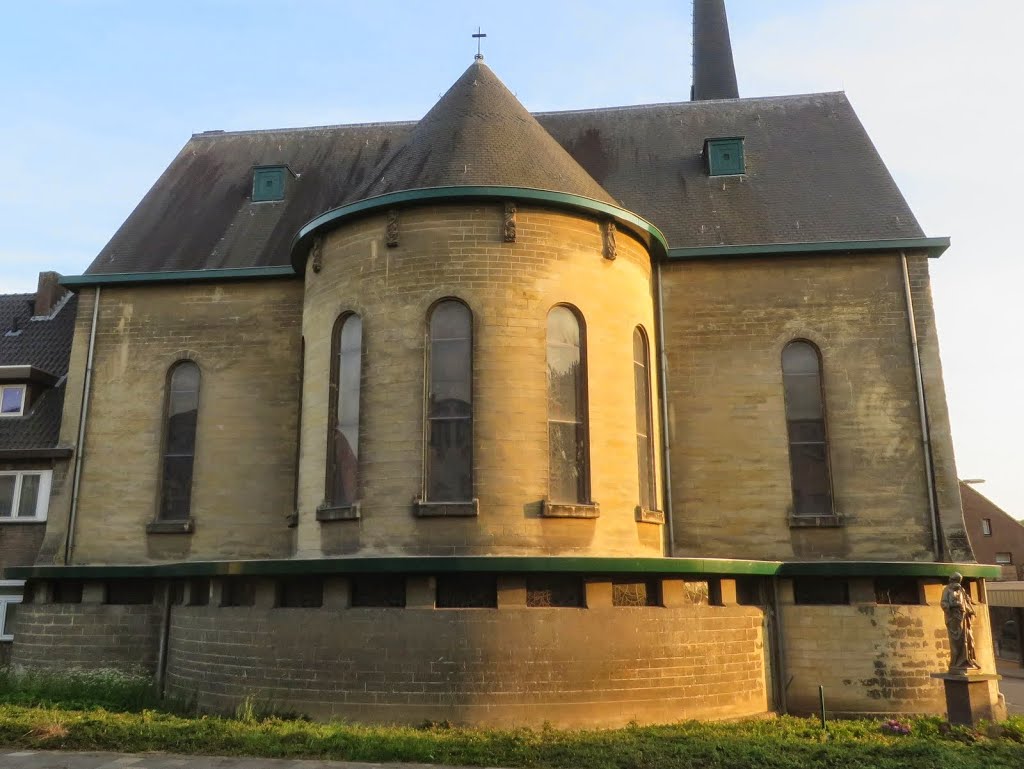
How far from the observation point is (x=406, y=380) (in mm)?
14852

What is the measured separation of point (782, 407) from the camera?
58.4ft

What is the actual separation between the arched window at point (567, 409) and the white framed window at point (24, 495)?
1203cm

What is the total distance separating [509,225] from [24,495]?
12.9 m

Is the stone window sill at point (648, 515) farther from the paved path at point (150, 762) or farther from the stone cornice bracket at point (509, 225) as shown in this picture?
the paved path at point (150, 762)

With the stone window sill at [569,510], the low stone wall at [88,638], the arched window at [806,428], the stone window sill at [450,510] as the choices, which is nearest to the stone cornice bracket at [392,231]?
the stone window sill at [450,510]

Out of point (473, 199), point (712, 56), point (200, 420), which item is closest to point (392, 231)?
point (473, 199)

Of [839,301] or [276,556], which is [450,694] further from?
[839,301]

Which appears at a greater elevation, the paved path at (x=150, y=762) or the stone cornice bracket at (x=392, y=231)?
the stone cornice bracket at (x=392, y=231)

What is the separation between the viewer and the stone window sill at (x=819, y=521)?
1703 cm

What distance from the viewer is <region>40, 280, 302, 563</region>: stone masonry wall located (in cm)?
1845

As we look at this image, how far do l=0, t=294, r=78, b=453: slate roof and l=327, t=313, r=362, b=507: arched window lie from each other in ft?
27.4

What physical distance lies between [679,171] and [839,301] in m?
5.56

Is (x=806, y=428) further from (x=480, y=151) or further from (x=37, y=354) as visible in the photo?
(x=37, y=354)

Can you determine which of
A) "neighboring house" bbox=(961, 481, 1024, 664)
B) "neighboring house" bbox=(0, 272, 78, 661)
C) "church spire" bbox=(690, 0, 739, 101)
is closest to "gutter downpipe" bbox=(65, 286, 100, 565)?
"neighboring house" bbox=(0, 272, 78, 661)
